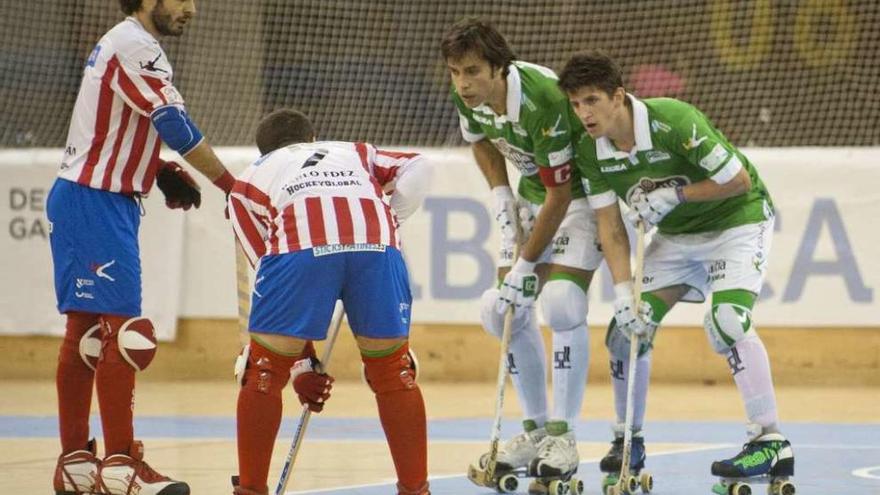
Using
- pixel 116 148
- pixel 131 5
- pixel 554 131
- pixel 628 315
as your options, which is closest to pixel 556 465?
pixel 628 315

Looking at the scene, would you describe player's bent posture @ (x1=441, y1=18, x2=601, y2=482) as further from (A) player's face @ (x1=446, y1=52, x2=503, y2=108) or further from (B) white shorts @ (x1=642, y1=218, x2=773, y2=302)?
(B) white shorts @ (x1=642, y1=218, x2=773, y2=302)

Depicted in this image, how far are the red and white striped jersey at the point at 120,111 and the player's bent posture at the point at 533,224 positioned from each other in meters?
1.13

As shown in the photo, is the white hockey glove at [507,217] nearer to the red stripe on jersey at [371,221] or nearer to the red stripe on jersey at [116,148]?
the red stripe on jersey at [371,221]

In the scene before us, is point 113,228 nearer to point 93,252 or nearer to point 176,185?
point 93,252

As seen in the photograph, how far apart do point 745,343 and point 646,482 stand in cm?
69

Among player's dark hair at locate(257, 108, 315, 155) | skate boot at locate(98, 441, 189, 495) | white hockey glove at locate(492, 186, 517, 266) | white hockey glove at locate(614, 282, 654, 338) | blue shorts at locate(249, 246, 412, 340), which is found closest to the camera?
blue shorts at locate(249, 246, 412, 340)

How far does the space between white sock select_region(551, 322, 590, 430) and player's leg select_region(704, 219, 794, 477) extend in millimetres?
560

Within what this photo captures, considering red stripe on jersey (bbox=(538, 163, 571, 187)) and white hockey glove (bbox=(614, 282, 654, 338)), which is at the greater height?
red stripe on jersey (bbox=(538, 163, 571, 187))

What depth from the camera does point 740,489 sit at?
5.75 meters

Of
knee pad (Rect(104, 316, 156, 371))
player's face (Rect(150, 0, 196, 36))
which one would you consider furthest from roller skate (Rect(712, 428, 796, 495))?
player's face (Rect(150, 0, 196, 36))

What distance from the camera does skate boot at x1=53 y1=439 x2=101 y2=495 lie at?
5688 millimetres

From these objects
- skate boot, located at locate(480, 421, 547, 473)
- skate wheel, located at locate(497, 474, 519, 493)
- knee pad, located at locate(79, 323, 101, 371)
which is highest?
knee pad, located at locate(79, 323, 101, 371)

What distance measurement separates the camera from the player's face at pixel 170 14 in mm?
5781

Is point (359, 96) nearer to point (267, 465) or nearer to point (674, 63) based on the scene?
point (674, 63)
